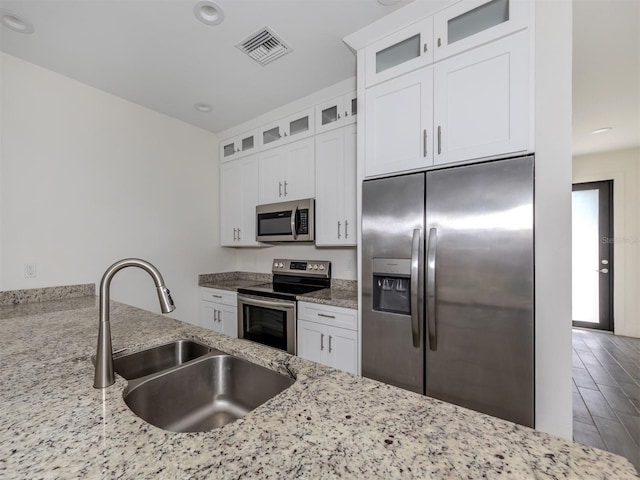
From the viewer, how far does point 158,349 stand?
1.20 metres

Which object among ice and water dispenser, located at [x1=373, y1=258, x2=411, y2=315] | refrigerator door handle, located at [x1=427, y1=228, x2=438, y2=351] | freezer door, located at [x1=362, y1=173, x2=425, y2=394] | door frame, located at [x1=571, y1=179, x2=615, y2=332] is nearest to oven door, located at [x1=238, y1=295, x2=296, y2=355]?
freezer door, located at [x1=362, y1=173, x2=425, y2=394]

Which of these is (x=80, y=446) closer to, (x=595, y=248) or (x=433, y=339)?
(x=433, y=339)

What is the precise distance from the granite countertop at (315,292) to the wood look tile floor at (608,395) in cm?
184

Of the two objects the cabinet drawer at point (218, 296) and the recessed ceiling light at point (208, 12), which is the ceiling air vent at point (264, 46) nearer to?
the recessed ceiling light at point (208, 12)

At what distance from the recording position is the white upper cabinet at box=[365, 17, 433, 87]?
1.73 m

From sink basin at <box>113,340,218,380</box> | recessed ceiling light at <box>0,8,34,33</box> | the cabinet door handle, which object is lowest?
sink basin at <box>113,340,218,380</box>

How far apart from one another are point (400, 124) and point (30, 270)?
117 inches

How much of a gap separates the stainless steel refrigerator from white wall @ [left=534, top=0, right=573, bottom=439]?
0.27ft

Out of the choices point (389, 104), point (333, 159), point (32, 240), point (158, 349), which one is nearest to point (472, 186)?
point (389, 104)

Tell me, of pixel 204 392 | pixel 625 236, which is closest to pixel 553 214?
pixel 204 392

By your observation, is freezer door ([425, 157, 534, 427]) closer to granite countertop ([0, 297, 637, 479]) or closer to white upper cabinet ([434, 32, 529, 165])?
white upper cabinet ([434, 32, 529, 165])

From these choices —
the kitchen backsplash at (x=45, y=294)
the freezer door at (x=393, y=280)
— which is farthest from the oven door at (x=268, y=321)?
the kitchen backsplash at (x=45, y=294)

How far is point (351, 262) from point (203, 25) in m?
2.21

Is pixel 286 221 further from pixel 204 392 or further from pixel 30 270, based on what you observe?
pixel 30 270
